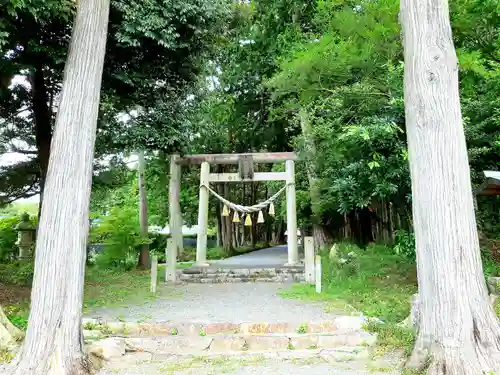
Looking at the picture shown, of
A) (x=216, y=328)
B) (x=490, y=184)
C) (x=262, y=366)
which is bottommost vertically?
(x=262, y=366)

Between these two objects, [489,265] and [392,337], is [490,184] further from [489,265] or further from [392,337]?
[392,337]

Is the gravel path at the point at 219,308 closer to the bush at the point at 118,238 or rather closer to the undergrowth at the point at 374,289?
the undergrowth at the point at 374,289

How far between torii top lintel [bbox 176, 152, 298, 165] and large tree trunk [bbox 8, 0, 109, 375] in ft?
21.8

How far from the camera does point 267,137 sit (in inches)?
675

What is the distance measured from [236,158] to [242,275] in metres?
3.13

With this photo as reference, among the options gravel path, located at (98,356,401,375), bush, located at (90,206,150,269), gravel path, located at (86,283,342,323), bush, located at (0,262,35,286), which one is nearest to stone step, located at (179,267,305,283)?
gravel path, located at (86,283,342,323)

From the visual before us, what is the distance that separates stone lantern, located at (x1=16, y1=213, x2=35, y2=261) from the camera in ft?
38.2

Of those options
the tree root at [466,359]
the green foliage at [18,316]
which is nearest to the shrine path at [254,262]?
the green foliage at [18,316]

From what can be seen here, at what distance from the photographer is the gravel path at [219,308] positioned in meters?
5.64

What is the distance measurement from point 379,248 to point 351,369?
8283 mm

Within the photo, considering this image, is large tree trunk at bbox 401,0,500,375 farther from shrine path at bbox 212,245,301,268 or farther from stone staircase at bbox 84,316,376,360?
shrine path at bbox 212,245,301,268

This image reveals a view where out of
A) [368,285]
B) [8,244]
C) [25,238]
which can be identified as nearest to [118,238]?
[25,238]

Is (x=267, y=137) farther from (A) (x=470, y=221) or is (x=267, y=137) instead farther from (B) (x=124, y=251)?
(A) (x=470, y=221)

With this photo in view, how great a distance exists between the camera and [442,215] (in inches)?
145
